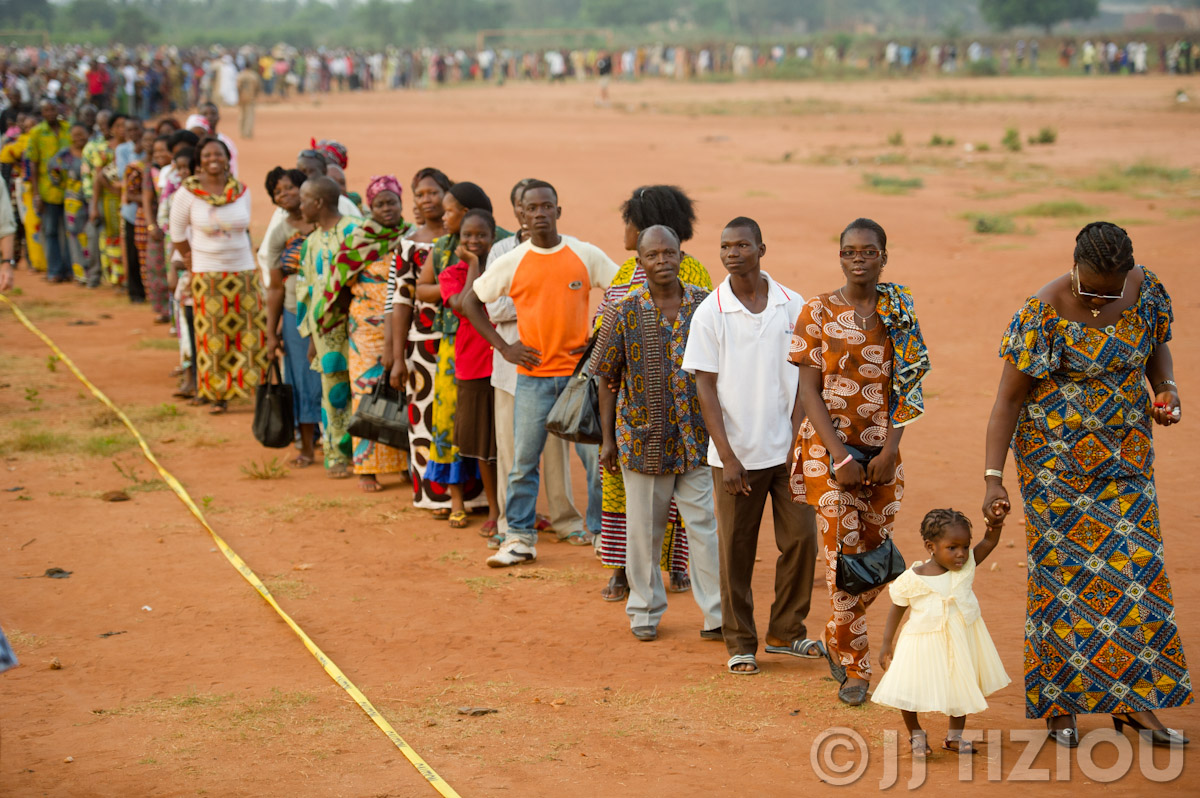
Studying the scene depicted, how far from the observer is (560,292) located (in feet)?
20.9

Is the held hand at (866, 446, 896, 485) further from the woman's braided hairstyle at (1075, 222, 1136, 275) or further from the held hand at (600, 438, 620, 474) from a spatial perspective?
the held hand at (600, 438, 620, 474)

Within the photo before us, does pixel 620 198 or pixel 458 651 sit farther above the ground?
pixel 620 198

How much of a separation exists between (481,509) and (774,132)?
96.1 ft

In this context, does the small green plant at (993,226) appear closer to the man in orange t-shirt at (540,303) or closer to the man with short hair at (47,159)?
the man with short hair at (47,159)

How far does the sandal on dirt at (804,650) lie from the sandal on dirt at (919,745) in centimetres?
102

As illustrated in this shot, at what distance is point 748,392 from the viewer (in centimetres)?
503

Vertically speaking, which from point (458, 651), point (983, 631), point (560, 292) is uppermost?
point (560, 292)

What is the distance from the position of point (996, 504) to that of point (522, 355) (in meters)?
2.81

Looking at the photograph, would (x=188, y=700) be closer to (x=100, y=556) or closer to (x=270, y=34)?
(x=100, y=556)

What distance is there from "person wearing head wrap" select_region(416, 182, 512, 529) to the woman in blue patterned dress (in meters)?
3.28

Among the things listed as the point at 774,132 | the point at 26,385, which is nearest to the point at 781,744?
the point at 26,385

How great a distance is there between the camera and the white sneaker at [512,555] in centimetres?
675

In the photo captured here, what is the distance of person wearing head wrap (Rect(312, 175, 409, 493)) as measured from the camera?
25.4 feet

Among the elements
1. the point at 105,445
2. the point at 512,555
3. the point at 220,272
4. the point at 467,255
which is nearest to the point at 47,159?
the point at 220,272
